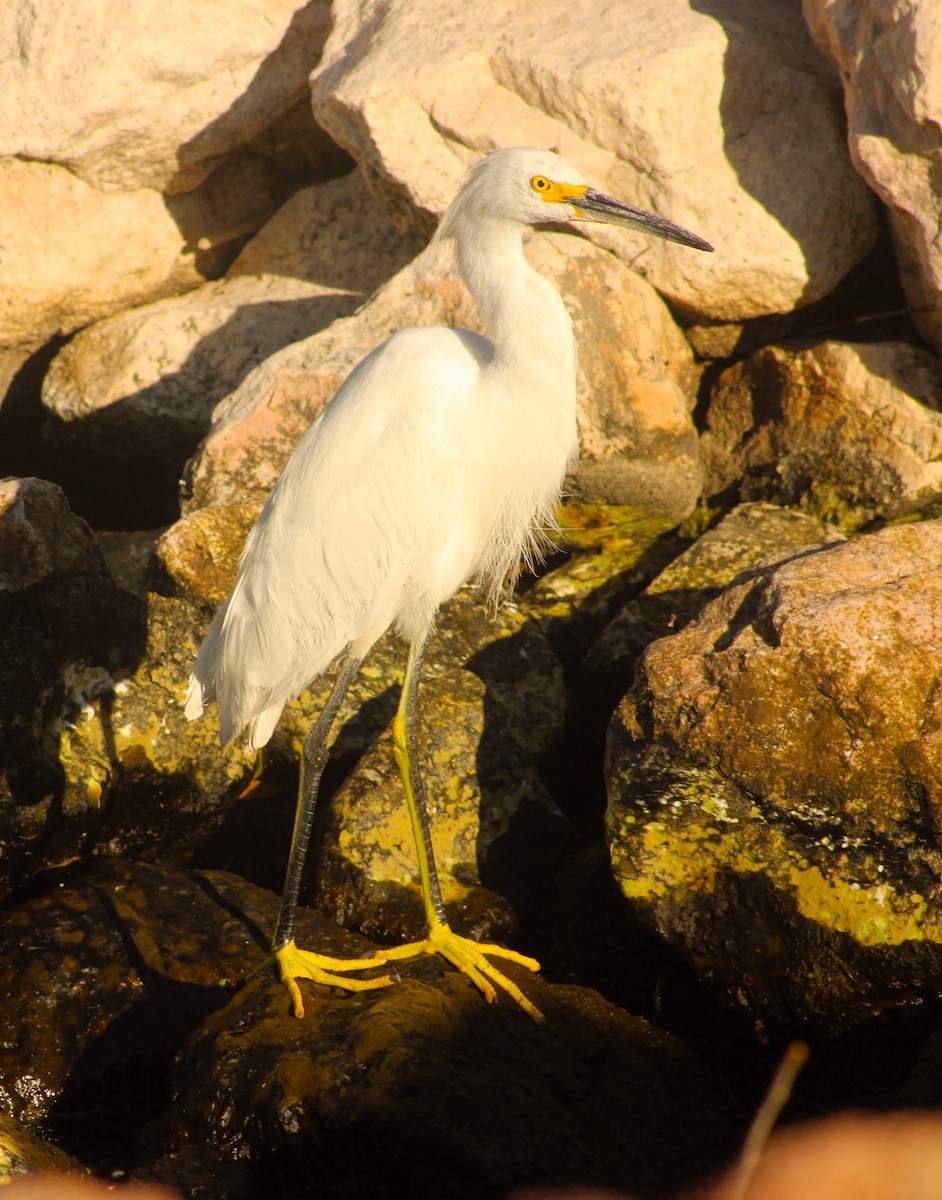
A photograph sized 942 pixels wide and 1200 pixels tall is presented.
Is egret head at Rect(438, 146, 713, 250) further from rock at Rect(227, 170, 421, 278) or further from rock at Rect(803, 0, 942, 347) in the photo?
rock at Rect(227, 170, 421, 278)

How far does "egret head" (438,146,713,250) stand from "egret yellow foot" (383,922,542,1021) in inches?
88.6

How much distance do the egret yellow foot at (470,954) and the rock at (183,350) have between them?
11.6 ft

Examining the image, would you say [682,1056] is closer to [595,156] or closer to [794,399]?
[794,399]

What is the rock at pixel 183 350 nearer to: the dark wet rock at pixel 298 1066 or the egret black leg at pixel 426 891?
the egret black leg at pixel 426 891

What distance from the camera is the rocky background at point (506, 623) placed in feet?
9.18

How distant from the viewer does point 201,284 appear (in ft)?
22.7

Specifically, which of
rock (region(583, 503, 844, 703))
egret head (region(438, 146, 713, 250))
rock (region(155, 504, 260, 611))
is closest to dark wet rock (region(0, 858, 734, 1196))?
rock (region(155, 504, 260, 611))

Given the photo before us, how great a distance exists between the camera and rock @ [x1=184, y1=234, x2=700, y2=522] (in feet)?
16.4

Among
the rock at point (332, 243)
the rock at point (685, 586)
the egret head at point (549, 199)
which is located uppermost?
the egret head at point (549, 199)

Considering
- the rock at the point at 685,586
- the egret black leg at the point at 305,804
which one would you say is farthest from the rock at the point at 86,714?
the rock at the point at 685,586

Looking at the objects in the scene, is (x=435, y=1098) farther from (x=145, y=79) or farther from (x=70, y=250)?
(x=145, y=79)

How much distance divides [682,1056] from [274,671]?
1.69 meters

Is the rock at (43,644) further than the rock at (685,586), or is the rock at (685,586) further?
the rock at (685,586)

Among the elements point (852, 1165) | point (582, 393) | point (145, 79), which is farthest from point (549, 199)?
point (145, 79)
